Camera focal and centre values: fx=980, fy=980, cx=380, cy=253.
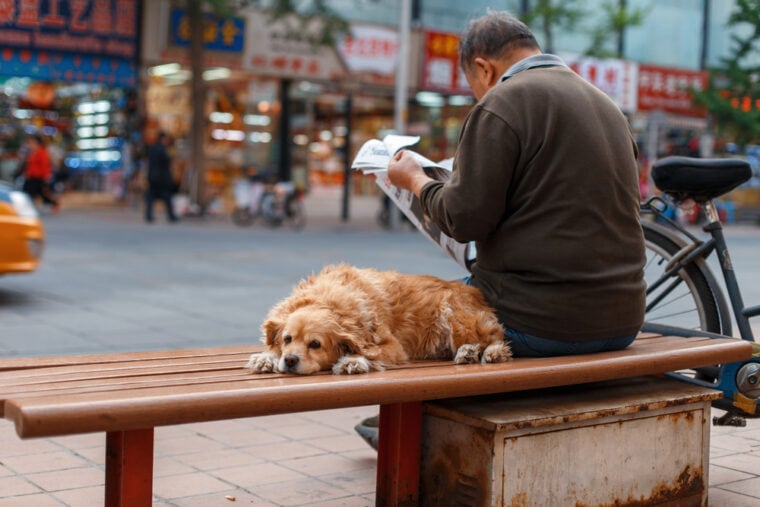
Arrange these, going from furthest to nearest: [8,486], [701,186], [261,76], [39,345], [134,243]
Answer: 1. [261,76]
2. [134,243]
3. [39,345]
4. [701,186]
5. [8,486]

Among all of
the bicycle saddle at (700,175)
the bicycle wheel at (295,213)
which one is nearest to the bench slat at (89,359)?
the bicycle saddle at (700,175)

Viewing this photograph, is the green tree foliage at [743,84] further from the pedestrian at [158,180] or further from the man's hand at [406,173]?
the pedestrian at [158,180]

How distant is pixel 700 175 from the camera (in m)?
4.09

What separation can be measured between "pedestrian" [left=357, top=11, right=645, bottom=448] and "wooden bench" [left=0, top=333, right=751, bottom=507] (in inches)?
6.3

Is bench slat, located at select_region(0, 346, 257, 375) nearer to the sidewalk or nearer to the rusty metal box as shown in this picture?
the sidewalk

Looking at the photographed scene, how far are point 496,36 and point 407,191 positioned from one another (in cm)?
67

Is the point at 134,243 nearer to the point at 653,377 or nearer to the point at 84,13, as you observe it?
the point at 84,13

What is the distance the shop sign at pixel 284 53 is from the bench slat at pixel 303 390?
68.2 feet

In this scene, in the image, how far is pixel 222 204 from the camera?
84.2ft

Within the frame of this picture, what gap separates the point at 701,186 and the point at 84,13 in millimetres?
20264

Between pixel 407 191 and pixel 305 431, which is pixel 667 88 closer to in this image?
pixel 305 431

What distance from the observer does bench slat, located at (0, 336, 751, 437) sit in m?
2.31

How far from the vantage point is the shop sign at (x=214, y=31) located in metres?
Result: 23.1

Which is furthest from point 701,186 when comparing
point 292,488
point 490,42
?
point 292,488
